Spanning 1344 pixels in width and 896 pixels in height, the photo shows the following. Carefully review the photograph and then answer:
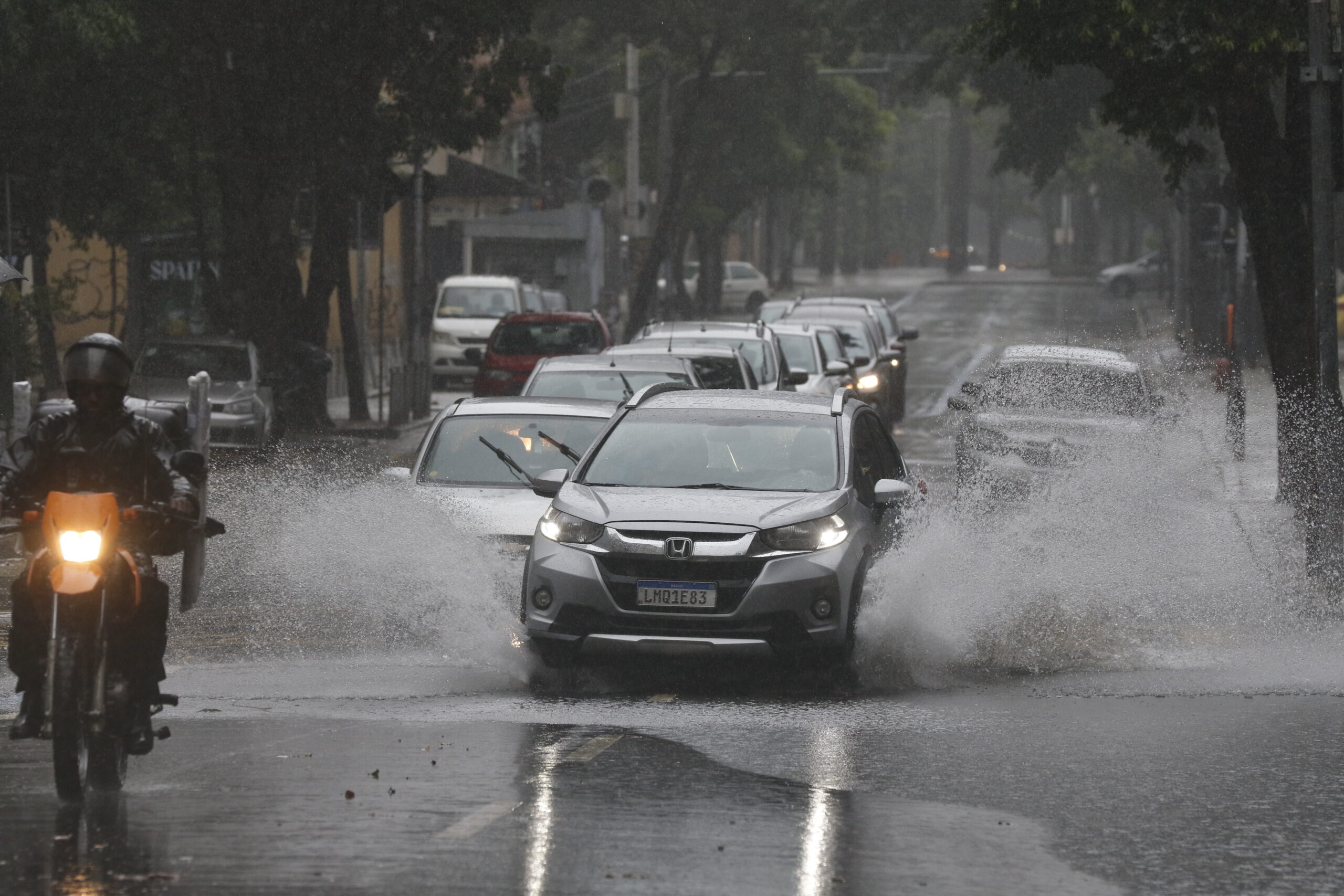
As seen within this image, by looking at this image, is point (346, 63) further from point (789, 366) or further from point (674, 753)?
point (674, 753)

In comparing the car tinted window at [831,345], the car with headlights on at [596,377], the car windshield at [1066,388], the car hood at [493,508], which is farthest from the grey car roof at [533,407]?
the car tinted window at [831,345]

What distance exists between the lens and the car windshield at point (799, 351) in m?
28.7

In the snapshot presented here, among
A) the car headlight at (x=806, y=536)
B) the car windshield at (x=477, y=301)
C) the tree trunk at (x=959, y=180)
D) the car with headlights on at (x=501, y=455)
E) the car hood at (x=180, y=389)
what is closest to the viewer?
the car headlight at (x=806, y=536)

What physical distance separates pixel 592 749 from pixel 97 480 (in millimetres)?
2196

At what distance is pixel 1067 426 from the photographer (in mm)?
19656

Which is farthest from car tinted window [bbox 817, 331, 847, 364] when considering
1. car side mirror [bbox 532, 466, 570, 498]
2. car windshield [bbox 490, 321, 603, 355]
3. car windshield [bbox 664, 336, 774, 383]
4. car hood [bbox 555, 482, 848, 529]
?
car hood [bbox 555, 482, 848, 529]

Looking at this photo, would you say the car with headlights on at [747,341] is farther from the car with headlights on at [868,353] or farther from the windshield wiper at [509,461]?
the windshield wiper at [509,461]

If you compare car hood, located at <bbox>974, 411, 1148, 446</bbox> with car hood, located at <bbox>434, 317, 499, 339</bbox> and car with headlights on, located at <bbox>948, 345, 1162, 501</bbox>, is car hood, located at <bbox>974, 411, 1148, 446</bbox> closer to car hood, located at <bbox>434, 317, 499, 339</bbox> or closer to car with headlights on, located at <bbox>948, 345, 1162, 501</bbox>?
car with headlights on, located at <bbox>948, 345, 1162, 501</bbox>

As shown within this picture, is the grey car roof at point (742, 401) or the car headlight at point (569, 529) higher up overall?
the grey car roof at point (742, 401)

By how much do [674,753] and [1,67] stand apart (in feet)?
59.0

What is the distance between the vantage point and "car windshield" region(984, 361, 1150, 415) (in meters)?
20.2

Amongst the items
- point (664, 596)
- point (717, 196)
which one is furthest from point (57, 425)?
point (717, 196)

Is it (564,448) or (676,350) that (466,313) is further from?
(564,448)

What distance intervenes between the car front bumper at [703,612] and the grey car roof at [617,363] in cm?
811
